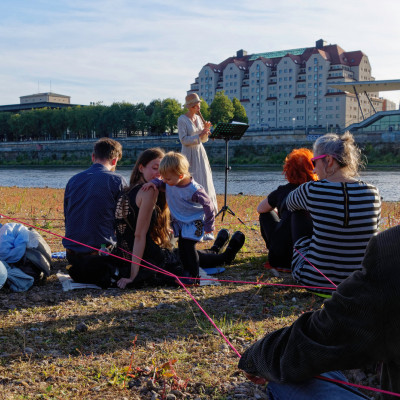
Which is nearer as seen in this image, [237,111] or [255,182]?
[255,182]

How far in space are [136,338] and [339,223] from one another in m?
1.42

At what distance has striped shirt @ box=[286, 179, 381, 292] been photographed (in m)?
3.09

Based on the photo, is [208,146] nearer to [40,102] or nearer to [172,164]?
[172,164]

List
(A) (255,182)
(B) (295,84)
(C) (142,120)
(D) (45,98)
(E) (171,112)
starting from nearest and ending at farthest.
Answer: (A) (255,182) → (E) (171,112) → (C) (142,120) → (B) (295,84) → (D) (45,98)

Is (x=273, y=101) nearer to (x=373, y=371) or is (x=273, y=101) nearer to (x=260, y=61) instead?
(x=260, y=61)

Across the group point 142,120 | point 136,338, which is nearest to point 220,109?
point 142,120

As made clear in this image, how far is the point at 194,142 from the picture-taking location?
644 centimetres

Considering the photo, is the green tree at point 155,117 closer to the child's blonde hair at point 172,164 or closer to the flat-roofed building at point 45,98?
the flat-roofed building at point 45,98

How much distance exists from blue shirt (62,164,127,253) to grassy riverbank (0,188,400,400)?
464mm

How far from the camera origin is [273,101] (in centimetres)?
8938

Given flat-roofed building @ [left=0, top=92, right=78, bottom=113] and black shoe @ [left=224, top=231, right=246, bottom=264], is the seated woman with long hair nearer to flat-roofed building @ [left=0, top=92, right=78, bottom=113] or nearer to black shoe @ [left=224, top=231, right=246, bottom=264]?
black shoe @ [left=224, top=231, right=246, bottom=264]

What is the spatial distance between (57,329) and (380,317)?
2.36m

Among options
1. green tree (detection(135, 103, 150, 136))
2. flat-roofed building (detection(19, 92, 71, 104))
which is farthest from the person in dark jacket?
flat-roofed building (detection(19, 92, 71, 104))

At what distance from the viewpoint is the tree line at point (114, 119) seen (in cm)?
7350
